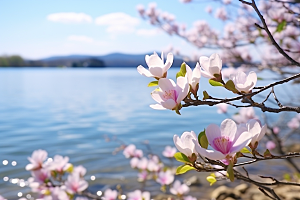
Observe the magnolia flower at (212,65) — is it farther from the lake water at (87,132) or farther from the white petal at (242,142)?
the lake water at (87,132)

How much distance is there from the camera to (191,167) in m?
0.82

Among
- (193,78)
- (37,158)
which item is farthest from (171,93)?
(37,158)

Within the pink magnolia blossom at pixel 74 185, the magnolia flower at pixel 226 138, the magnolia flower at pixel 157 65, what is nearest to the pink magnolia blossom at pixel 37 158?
the pink magnolia blossom at pixel 74 185

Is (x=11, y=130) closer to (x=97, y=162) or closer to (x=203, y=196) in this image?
(x=97, y=162)

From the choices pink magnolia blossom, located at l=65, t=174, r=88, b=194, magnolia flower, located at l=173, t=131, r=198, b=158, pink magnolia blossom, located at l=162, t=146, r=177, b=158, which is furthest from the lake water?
magnolia flower, located at l=173, t=131, r=198, b=158

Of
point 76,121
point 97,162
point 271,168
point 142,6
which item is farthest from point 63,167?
point 76,121

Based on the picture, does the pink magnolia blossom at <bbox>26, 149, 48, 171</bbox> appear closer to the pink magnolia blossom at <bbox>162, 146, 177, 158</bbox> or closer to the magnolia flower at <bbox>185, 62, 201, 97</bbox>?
the magnolia flower at <bbox>185, 62, 201, 97</bbox>

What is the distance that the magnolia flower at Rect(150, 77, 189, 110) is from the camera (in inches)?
29.7

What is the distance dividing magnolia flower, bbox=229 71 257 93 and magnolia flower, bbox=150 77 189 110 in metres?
0.14

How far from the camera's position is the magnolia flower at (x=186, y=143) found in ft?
2.48

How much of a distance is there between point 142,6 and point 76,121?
429 cm

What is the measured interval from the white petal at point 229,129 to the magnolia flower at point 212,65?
0.50 feet

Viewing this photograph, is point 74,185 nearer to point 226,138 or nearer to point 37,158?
point 37,158

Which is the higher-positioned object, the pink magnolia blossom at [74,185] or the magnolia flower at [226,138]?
the magnolia flower at [226,138]
